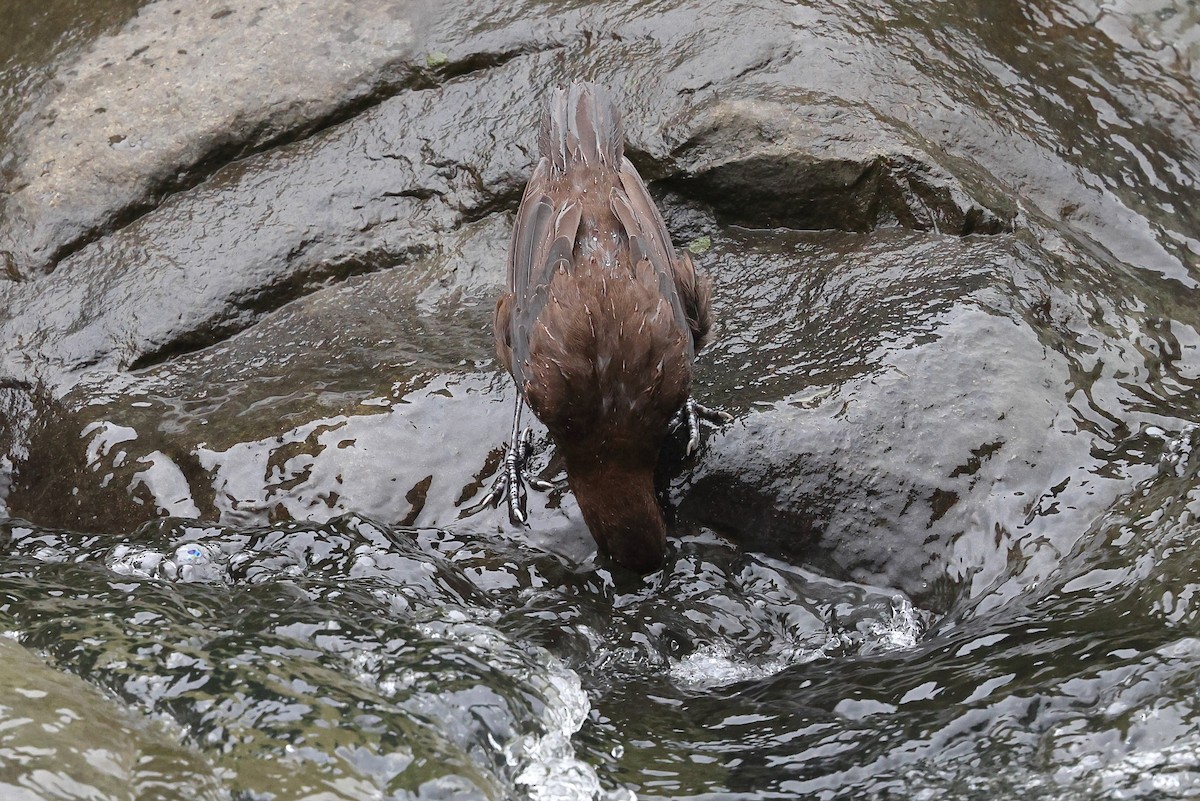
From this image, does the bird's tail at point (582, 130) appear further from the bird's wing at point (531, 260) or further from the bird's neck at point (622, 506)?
the bird's neck at point (622, 506)

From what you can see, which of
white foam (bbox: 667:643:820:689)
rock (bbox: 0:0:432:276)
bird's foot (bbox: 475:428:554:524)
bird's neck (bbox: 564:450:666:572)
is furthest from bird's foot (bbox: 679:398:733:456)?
rock (bbox: 0:0:432:276)

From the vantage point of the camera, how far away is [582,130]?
4.70 m

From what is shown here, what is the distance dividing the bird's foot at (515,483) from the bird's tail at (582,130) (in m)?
1.24

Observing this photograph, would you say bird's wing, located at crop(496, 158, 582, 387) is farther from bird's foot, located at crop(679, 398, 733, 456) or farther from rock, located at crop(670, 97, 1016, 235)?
rock, located at crop(670, 97, 1016, 235)

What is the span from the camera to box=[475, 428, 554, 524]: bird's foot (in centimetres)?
411

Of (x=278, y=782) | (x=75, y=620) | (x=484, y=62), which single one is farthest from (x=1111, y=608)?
(x=484, y=62)

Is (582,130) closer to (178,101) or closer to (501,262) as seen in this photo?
(501,262)

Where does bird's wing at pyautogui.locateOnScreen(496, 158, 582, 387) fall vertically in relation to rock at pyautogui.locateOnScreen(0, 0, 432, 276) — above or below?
below

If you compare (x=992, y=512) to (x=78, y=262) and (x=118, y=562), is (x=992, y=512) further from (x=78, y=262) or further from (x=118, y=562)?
(x=78, y=262)

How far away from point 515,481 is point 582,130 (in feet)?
5.11

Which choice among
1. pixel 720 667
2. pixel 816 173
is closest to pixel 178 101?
pixel 816 173

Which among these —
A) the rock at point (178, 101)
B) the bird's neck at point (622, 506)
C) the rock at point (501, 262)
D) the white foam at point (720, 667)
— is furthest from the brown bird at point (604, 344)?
the rock at point (178, 101)


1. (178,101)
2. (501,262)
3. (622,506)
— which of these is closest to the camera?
(622,506)

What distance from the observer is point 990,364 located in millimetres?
4102
